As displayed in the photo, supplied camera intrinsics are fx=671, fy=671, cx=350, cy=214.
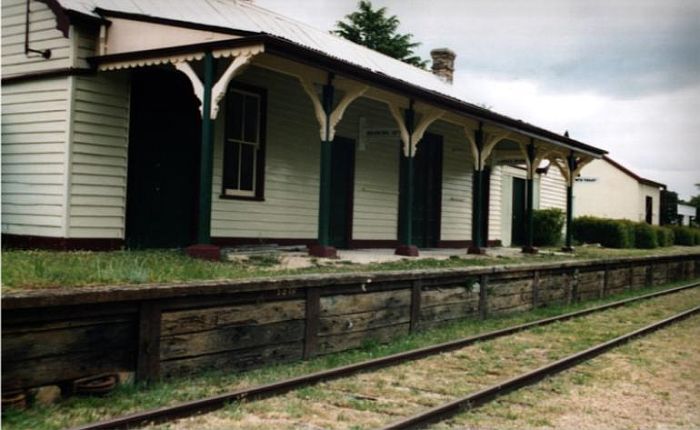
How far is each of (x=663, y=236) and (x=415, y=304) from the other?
25287 millimetres

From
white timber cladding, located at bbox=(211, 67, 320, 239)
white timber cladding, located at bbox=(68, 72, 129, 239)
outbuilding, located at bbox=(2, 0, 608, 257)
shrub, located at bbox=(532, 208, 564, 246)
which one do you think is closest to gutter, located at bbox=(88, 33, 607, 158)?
outbuilding, located at bbox=(2, 0, 608, 257)

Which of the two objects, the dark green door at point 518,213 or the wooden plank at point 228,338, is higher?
the dark green door at point 518,213

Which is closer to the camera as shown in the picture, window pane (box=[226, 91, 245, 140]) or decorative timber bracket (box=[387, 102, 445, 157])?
window pane (box=[226, 91, 245, 140])

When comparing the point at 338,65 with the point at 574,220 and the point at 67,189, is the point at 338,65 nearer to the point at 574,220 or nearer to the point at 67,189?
the point at 67,189

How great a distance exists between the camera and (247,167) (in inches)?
475

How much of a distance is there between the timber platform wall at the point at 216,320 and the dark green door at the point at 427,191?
306 inches

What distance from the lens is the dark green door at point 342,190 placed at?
14406mm

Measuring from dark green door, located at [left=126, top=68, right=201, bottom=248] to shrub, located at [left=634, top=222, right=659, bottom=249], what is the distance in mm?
21440

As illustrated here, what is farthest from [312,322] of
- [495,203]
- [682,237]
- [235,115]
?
[682,237]

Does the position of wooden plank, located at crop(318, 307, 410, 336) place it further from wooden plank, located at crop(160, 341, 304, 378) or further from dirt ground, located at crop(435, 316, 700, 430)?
dirt ground, located at crop(435, 316, 700, 430)

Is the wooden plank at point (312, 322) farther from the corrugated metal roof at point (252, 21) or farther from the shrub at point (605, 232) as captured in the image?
the shrub at point (605, 232)

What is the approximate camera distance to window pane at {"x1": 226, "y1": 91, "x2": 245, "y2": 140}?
1158cm

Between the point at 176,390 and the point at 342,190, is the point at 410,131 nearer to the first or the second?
the point at 342,190

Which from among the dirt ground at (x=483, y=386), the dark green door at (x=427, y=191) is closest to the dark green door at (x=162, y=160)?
the dirt ground at (x=483, y=386)
